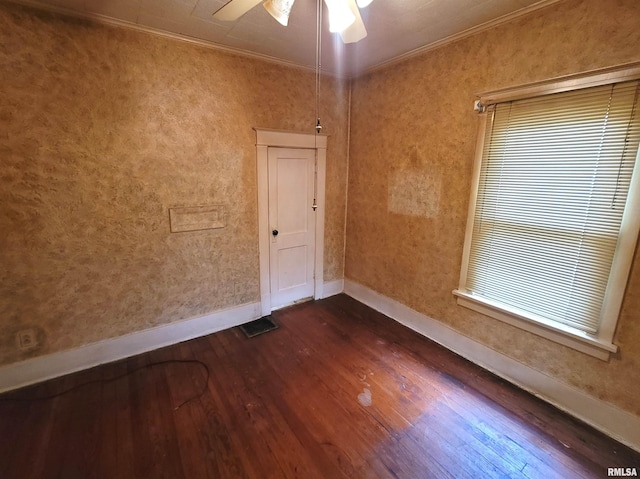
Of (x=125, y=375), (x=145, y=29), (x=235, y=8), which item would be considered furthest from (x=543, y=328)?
(x=145, y=29)

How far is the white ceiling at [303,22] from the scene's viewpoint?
1881 millimetres

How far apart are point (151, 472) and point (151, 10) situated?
9.48 feet

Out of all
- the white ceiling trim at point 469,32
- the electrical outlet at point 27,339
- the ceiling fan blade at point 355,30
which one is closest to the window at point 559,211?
the white ceiling trim at point 469,32

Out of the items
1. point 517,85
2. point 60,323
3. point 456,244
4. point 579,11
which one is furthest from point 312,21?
point 60,323

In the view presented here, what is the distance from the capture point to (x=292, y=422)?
6.25 ft

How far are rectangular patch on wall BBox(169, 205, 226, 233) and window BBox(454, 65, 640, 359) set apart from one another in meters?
2.29

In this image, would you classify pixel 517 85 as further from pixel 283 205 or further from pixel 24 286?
pixel 24 286

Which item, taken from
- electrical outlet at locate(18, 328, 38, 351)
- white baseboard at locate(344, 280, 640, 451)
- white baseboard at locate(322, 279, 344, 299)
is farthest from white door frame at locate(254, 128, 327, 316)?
electrical outlet at locate(18, 328, 38, 351)

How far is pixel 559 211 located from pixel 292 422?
2.28 meters

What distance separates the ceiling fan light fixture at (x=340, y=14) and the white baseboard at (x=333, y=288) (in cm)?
286

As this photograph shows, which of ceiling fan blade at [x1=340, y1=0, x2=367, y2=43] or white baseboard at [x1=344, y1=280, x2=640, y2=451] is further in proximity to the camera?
white baseboard at [x1=344, y1=280, x2=640, y2=451]

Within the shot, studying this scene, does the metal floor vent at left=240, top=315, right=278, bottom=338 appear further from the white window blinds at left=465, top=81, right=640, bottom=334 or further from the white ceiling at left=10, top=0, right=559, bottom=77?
the white ceiling at left=10, top=0, right=559, bottom=77

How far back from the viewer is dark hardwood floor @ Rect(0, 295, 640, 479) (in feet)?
5.32

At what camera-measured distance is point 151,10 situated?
1973 millimetres
